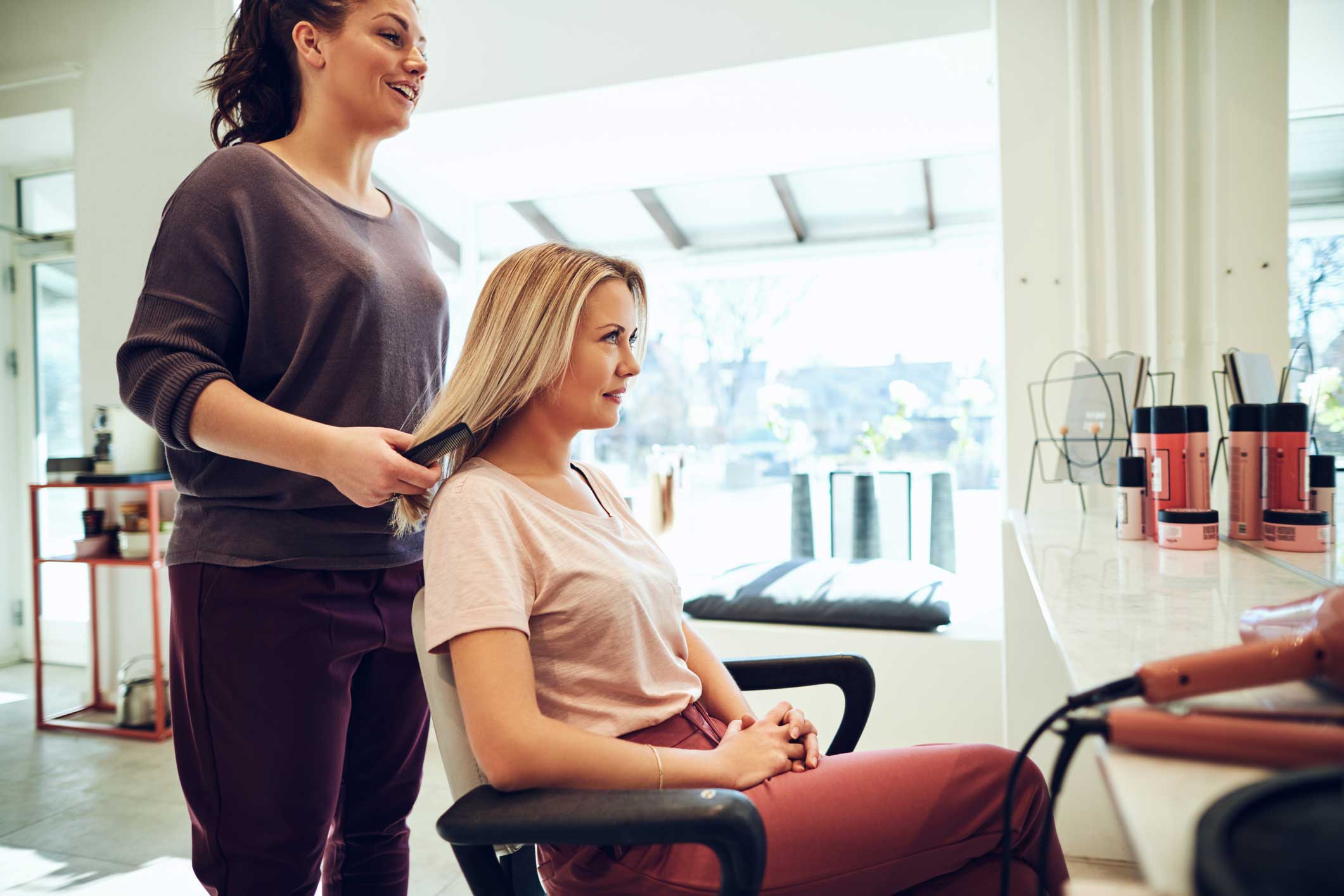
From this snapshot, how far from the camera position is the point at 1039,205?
2.25 meters

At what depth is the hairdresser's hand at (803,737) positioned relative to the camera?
3.28 feet

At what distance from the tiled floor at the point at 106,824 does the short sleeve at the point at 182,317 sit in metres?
1.48

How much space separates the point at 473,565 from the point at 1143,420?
1.31m

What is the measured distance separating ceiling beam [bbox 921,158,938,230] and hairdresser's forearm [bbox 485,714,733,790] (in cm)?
291

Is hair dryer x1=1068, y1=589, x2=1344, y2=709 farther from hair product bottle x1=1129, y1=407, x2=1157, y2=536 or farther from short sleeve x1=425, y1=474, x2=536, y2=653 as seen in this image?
hair product bottle x1=1129, y1=407, x2=1157, y2=536

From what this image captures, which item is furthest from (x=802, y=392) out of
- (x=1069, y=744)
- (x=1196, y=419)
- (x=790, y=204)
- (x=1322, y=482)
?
(x=1069, y=744)

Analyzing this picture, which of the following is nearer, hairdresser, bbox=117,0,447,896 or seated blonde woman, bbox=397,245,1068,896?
seated blonde woman, bbox=397,245,1068,896

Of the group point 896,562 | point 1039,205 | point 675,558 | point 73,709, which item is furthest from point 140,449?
point 1039,205

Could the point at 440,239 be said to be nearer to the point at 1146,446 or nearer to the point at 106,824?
the point at 106,824

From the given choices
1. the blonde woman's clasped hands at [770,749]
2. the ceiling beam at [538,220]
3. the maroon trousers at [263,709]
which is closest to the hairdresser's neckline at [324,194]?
the maroon trousers at [263,709]

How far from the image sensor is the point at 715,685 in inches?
48.9

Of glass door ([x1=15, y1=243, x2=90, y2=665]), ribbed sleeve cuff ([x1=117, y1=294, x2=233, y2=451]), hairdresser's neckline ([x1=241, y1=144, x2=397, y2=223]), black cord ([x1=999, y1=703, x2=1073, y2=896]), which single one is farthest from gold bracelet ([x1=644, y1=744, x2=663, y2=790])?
glass door ([x1=15, y1=243, x2=90, y2=665])

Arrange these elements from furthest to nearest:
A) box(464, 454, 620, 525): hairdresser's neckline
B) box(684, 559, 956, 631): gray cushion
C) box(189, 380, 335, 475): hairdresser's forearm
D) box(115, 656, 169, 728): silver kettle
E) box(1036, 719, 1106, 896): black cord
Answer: box(115, 656, 169, 728): silver kettle < box(684, 559, 956, 631): gray cushion < box(464, 454, 620, 525): hairdresser's neckline < box(189, 380, 335, 475): hairdresser's forearm < box(1036, 719, 1106, 896): black cord

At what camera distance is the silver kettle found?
313 centimetres
